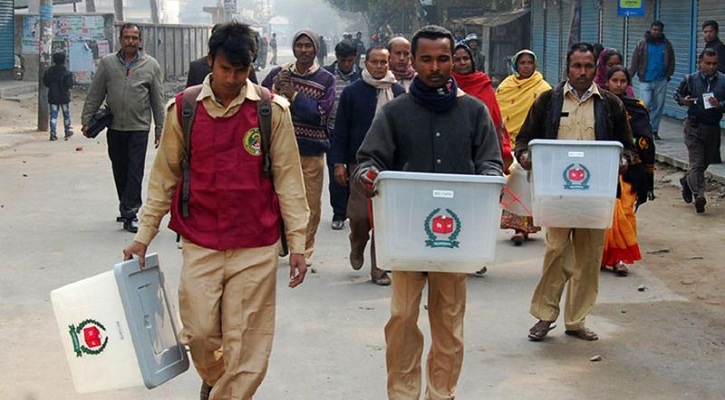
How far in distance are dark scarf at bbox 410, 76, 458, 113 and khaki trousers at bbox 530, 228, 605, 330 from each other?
1945 mm

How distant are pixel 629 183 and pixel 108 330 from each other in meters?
4.63

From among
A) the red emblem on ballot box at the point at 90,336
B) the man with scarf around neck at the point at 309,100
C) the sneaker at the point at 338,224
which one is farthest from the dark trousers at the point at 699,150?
the red emblem on ballot box at the point at 90,336

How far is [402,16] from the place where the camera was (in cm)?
6481

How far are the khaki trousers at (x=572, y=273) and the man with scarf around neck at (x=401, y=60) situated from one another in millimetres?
2124

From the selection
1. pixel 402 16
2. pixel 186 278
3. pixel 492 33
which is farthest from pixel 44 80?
pixel 402 16

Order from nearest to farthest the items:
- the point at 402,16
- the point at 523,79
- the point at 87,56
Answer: the point at 523,79
the point at 87,56
the point at 402,16

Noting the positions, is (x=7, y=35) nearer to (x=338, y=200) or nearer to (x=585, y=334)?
(x=338, y=200)

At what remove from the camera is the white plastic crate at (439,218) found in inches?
180

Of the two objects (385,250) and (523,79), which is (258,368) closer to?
(385,250)

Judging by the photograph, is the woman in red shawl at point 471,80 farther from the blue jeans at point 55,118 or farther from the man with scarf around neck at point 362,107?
the blue jeans at point 55,118

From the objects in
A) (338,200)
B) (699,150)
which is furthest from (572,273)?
(699,150)

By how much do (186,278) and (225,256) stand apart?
0.18 meters

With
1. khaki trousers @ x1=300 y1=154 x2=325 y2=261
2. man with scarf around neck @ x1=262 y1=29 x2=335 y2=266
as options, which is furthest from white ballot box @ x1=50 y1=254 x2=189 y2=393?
khaki trousers @ x1=300 y1=154 x2=325 y2=261

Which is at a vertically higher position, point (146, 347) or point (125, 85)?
point (125, 85)
